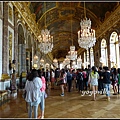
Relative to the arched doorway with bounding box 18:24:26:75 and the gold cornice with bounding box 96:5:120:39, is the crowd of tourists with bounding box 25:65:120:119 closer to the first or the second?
the arched doorway with bounding box 18:24:26:75

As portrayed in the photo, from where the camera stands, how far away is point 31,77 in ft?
10.3

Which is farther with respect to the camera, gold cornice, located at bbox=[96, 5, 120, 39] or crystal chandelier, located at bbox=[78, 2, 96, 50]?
gold cornice, located at bbox=[96, 5, 120, 39]

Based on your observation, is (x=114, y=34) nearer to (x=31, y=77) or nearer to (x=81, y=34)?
(x=81, y=34)

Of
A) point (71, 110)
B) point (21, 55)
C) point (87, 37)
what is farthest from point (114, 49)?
point (71, 110)

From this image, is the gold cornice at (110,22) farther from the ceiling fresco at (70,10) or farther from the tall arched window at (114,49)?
the tall arched window at (114,49)

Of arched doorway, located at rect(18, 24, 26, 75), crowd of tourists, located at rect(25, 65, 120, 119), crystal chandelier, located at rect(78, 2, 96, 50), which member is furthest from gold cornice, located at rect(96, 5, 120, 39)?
arched doorway, located at rect(18, 24, 26, 75)

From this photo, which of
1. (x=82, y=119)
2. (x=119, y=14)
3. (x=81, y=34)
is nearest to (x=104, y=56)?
(x=119, y=14)

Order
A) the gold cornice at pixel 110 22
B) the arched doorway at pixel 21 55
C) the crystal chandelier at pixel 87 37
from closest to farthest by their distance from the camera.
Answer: the crystal chandelier at pixel 87 37 < the arched doorway at pixel 21 55 < the gold cornice at pixel 110 22

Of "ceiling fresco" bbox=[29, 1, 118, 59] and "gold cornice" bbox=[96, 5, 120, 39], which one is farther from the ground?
"ceiling fresco" bbox=[29, 1, 118, 59]

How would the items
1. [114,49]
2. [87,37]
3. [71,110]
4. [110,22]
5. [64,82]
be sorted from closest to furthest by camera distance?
[71,110]
[64,82]
[87,37]
[110,22]
[114,49]

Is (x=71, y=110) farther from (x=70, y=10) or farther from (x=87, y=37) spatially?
(x=70, y=10)

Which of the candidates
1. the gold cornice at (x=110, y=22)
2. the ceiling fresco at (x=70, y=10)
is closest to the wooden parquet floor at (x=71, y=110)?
the gold cornice at (x=110, y=22)

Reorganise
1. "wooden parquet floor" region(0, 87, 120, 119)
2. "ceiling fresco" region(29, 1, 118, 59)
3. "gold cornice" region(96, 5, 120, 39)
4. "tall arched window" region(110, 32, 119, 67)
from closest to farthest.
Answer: "wooden parquet floor" region(0, 87, 120, 119), "gold cornice" region(96, 5, 120, 39), "ceiling fresco" region(29, 1, 118, 59), "tall arched window" region(110, 32, 119, 67)

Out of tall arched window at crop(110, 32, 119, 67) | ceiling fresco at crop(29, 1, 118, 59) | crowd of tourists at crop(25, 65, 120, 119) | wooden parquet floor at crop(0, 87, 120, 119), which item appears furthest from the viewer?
tall arched window at crop(110, 32, 119, 67)
